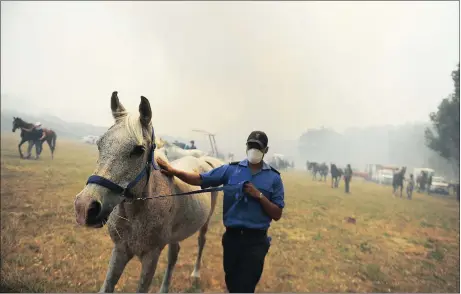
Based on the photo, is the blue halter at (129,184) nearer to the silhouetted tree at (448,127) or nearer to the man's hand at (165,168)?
the man's hand at (165,168)

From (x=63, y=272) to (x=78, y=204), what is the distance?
404 centimetres

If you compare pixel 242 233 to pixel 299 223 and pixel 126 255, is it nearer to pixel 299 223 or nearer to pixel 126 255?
pixel 126 255

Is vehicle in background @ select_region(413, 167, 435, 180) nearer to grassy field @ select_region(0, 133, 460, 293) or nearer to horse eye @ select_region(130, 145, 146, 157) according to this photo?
grassy field @ select_region(0, 133, 460, 293)

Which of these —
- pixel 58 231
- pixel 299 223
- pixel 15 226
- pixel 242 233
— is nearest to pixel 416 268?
pixel 299 223

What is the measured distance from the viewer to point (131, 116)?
2201 mm

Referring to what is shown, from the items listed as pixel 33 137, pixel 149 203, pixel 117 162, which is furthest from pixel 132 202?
pixel 33 137

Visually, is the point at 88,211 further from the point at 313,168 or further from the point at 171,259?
the point at 313,168

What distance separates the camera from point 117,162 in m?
1.97

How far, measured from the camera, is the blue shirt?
233cm

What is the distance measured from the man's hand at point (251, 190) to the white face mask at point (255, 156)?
0.26 m

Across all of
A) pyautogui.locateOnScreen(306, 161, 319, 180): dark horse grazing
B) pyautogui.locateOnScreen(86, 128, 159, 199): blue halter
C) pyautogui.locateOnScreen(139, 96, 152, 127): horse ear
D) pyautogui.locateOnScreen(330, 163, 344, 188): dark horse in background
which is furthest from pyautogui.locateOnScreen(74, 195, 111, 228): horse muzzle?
pyautogui.locateOnScreen(306, 161, 319, 180): dark horse grazing

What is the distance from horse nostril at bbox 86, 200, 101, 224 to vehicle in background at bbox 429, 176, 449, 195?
1498 cm

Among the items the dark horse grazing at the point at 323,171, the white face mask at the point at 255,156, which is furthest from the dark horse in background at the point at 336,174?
the white face mask at the point at 255,156

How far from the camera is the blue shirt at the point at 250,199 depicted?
7.64 feet
